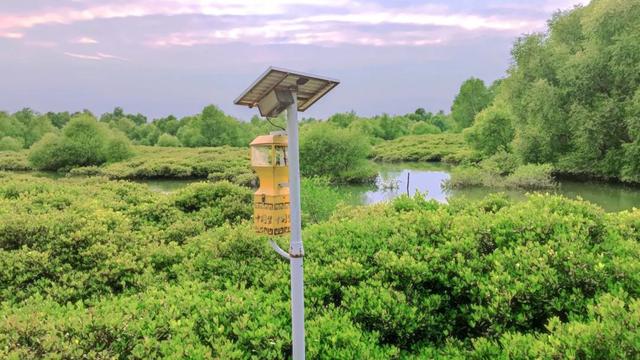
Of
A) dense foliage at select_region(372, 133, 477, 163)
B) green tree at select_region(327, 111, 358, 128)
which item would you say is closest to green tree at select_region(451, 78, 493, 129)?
dense foliage at select_region(372, 133, 477, 163)

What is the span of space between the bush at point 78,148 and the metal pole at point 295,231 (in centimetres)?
3694

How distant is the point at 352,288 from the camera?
11.1 ft

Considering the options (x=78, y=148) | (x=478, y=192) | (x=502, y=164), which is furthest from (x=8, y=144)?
(x=478, y=192)

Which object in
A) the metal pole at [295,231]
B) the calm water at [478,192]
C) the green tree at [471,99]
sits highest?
the green tree at [471,99]

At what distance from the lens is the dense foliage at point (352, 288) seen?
2.80m

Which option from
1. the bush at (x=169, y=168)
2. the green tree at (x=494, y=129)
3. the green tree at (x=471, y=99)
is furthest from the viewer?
the green tree at (x=471, y=99)

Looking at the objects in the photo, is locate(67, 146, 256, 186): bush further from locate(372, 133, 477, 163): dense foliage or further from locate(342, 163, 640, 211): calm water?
locate(372, 133, 477, 163): dense foliage

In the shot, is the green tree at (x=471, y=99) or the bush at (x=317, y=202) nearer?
the bush at (x=317, y=202)

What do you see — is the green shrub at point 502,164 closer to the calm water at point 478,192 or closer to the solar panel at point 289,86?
the calm water at point 478,192

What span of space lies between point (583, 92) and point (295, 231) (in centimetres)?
2511

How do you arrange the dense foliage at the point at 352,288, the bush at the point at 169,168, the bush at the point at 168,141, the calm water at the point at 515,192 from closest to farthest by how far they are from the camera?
the dense foliage at the point at 352,288
the calm water at the point at 515,192
the bush at the point at 169,168
the bush at the point at 168,141

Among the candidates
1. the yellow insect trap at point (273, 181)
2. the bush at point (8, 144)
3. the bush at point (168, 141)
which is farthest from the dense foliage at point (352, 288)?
the bush at point (168, 141)

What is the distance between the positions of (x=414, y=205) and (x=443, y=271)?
5.28 ft

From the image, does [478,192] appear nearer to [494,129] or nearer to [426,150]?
[494,129]
